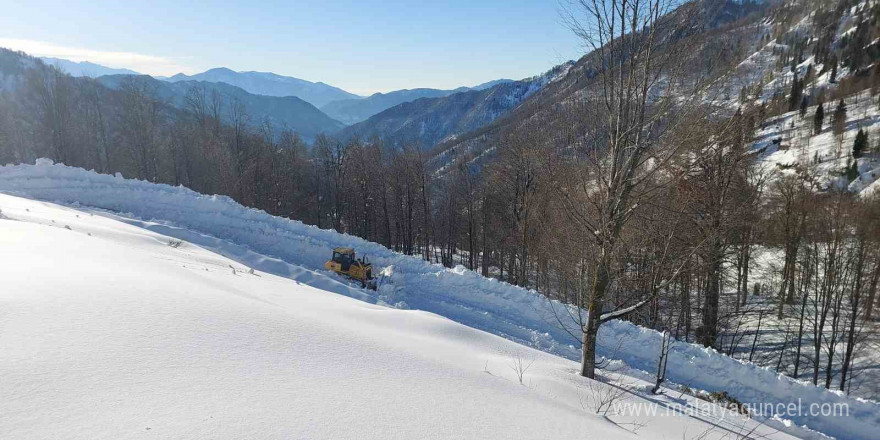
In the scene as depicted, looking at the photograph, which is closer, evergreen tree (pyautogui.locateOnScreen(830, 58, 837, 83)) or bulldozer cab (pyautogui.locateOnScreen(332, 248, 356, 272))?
bulldozer cab (pyautogui.locateOnScreen(332, 248, 356, 272))

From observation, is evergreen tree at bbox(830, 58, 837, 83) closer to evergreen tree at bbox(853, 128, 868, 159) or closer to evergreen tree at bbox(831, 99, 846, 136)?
evergreen tree at bbox(831, 99, 846, 136)

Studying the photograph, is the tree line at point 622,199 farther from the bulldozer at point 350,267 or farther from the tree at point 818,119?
the tree at point 818,119

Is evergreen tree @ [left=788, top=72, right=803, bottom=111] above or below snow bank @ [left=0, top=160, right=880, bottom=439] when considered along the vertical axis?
above

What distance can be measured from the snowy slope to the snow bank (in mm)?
4322

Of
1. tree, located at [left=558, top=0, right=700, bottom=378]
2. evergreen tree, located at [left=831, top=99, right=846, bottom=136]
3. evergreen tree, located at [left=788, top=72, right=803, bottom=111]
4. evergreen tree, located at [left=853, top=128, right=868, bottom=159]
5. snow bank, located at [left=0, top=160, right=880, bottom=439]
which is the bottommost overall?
snow bank, located at [left=0, top=160, right=880, bottom=439]

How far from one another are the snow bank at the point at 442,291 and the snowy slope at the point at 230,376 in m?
4.32

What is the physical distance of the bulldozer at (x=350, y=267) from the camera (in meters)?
15.8

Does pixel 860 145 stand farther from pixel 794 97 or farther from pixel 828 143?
pixel 794 97

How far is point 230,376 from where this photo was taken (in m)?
3.50

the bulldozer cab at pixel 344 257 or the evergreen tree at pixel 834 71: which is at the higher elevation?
Answer: the evergreen tree at pixel 834 71

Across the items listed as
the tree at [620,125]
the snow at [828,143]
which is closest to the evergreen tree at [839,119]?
the snow at [828,143]

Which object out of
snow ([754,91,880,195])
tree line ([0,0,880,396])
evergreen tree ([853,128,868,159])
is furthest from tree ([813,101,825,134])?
tree line ([0,0,880,396])

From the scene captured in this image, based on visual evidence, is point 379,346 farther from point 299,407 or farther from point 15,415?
point 15,415

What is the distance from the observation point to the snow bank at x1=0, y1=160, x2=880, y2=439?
10500 millimetres
